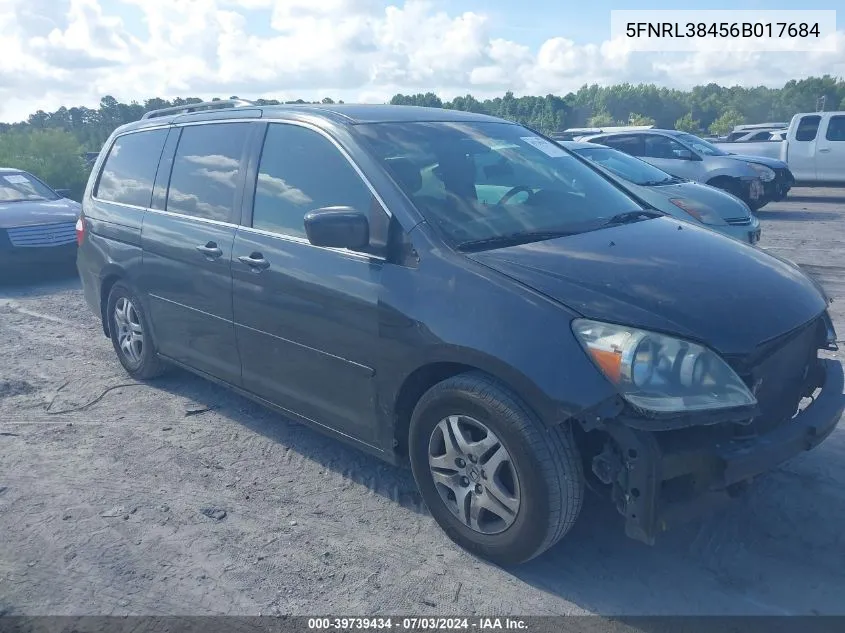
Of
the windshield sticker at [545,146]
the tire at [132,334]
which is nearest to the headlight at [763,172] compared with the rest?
the windshield sticker at [545,146]

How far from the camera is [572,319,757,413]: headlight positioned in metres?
2.76

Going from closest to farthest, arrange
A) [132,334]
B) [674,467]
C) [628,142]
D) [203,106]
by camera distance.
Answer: [674,467] → [203,106] → [132,334] → [628,142]

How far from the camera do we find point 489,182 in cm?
396

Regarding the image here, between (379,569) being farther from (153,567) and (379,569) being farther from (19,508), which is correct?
(19,508)

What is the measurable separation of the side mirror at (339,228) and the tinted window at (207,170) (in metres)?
1.11

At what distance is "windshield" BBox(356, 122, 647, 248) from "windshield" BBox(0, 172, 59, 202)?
28.3 ft

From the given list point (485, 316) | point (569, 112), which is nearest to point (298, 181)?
point (485, 316)

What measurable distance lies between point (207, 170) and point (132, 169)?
118 cm

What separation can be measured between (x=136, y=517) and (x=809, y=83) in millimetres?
81284

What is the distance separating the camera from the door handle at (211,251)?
4.39 meters

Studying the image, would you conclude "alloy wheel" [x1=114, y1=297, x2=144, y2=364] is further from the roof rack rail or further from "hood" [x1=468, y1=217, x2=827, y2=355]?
"hood" [x1=468, y1=217, x2=827, y2=355]

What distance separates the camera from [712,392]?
2.80 metres

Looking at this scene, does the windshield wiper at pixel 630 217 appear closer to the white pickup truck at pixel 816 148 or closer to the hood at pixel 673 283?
the hood at pixel 673 283

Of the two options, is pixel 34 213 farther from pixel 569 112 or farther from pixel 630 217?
pixel 569 112
